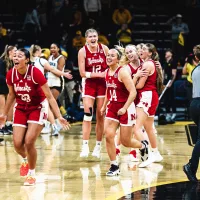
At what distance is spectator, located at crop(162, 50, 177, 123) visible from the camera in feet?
57.9

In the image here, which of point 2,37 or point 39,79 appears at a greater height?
point 2,37

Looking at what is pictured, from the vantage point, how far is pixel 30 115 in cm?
905

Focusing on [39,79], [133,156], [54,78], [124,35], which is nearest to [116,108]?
[39,79]

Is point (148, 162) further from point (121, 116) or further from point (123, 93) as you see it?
point (123, 93)

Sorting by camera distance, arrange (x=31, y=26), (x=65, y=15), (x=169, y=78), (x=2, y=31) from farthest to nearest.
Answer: (x=65, y=15)
(x=31, y=26)
(x=2, y=31)
(x=169, y=78)

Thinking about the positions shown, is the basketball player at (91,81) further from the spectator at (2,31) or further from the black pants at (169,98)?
the spectator at (2,31)

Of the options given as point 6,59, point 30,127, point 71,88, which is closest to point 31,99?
point 30,127

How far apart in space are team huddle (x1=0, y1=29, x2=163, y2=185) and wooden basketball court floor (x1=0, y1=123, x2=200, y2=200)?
0.76 ft

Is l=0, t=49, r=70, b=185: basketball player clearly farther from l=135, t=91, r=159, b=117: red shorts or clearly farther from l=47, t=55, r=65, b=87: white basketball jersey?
l=47, t=55, r=65, b=87: white basketball jersey

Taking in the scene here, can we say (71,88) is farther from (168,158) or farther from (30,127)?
(30,127)

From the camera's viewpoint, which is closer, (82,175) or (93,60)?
(82,175)

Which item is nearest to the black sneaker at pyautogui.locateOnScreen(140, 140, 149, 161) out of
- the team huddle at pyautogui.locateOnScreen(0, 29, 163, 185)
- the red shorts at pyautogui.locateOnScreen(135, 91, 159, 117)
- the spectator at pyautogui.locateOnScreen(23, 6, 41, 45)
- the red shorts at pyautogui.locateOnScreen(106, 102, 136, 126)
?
the team huddle at pyautogui.locateOnScreen(0, 29, 163, 185)

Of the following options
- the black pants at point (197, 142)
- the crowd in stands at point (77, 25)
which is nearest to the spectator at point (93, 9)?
the crowd in stands at point (77, 25)

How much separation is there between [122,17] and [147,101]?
1104cm
